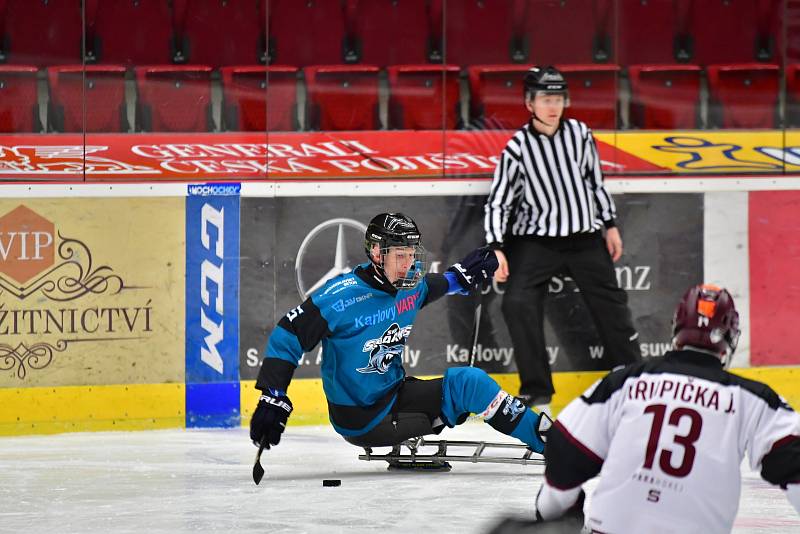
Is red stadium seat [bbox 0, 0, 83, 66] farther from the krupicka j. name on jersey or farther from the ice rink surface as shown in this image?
the krupicka j. name on jersey

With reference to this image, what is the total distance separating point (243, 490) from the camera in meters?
4.78

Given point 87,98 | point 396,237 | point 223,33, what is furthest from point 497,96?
point 396,237

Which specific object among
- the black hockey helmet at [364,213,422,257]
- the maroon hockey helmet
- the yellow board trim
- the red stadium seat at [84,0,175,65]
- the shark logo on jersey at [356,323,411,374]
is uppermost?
the red stadium seat at [84,0,175,65]

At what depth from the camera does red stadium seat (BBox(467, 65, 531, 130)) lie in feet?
21.3

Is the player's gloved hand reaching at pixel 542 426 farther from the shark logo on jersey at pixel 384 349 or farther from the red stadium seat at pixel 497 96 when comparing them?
the red stadium seat at pixel 497 96

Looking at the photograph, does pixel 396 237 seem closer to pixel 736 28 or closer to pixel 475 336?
pixel 475 336

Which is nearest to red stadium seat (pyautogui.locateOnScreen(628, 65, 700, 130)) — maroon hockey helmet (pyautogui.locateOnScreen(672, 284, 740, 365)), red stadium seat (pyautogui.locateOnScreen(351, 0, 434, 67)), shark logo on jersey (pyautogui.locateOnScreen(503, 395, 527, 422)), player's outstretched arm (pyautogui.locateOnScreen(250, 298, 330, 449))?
red stadium seat (pyautogui.locateOnScreen(351, 0, 434, 67))

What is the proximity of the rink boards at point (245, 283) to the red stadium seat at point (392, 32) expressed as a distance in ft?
2.09

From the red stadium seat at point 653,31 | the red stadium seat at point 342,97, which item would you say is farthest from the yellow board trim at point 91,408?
the red stadium seat at point 653,31

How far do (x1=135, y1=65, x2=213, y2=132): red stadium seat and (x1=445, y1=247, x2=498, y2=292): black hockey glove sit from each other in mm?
1681

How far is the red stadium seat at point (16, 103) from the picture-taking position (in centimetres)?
620

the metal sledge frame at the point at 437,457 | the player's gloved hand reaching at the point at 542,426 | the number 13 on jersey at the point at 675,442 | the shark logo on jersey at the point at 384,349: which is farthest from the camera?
the metal sledge frame at the point at 437,457

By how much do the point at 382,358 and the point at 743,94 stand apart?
8.92ft

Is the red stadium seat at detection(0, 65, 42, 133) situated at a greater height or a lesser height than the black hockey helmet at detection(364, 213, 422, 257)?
greater
